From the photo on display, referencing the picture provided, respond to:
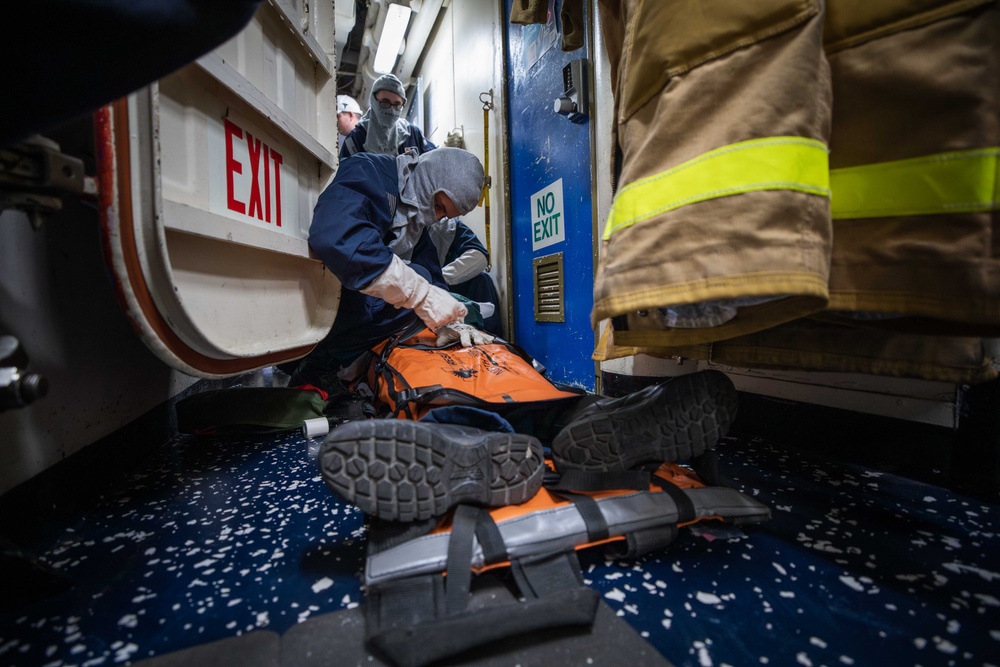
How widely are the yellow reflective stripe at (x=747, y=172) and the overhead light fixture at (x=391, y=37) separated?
13.4 ft

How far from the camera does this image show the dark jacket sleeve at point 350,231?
4.66 feet

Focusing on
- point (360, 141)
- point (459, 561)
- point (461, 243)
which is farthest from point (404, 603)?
point (360, 141)

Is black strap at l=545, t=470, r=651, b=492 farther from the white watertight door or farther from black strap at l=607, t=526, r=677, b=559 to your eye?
the white watertight door

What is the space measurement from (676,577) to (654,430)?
25 cm

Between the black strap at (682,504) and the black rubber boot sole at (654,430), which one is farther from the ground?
the black rubber boot sole at (654,430)

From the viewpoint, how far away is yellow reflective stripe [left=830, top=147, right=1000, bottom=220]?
523 mm

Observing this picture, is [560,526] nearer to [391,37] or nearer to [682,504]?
[682,504]

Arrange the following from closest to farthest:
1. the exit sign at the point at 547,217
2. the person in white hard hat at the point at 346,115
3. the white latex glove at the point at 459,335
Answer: the white latex glove at the point at 459,335 < the exit sign at the point at 547,217 < the person in white hard hat at the point at 346,115

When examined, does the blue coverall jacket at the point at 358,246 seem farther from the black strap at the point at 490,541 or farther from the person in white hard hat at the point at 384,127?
the person in white hard hat at the point at 384,127

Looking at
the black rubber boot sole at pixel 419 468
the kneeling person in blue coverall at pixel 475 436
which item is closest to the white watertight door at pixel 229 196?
the kneeling person in blue coverall at pixel 475 436

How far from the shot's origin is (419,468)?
656mm

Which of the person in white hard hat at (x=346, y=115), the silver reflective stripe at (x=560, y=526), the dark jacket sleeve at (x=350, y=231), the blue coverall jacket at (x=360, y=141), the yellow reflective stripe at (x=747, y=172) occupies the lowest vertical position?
the silver reflective stripe at (x=560, y=526)

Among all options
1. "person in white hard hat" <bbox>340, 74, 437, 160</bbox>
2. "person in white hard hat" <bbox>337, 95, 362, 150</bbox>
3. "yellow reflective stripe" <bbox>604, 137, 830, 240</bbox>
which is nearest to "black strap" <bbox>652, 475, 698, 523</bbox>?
"yellow reflective stripe" <bbox>604, 137, 830, 240</bbox>

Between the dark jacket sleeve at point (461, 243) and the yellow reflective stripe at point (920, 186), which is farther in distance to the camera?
the dark jacket sleeve at point (461, 243)
